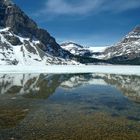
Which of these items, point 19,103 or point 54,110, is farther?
point 19,103

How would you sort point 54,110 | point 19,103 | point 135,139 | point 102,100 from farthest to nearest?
point 102,100 → point 19,103 → point 54,110 → point 135,139

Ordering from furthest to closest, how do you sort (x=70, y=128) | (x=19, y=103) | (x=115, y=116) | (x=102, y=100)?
(x=102, y=100) → (x=19, y=103) → (x=115, y=116) → (x=70, y=128)

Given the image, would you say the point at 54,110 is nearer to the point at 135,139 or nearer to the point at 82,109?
the point at 82,109

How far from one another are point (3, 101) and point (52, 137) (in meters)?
23.6

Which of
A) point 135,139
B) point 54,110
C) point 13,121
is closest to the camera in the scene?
point 135,139

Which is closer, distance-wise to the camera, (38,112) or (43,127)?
(43,127)

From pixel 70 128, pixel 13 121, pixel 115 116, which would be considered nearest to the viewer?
pixel 70 128

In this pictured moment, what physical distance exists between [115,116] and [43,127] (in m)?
10.2

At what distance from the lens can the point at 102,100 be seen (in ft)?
172

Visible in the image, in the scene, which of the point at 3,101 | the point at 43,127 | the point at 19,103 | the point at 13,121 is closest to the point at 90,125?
the point at 43,127

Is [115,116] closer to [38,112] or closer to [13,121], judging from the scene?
[38,112]

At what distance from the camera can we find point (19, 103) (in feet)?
157

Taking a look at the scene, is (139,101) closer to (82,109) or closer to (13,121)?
(82,109)

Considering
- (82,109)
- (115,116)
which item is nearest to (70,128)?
(115,116)
